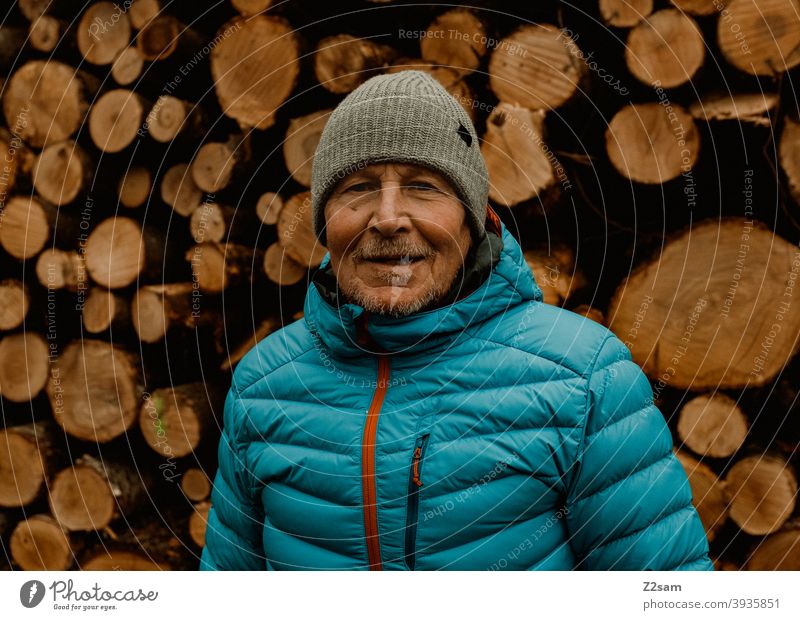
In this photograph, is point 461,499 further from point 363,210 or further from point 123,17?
point 123,17

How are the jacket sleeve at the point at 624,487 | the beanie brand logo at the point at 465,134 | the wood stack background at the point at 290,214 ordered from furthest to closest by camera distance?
the wood stack background at the point at 290,214
the beanie brand logo at the point at 465,134
the jacket sleeve at the point at 624,487

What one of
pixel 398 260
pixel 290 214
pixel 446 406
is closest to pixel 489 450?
pixel 446 406

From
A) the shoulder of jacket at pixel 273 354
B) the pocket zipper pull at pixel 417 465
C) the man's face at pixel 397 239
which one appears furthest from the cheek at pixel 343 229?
the pocket zipper pull at pixel 417 465

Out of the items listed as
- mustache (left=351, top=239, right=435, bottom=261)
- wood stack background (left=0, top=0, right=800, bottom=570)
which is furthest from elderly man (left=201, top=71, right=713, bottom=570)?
wood stack background (left=0, top=0, right=800, bottom=570)

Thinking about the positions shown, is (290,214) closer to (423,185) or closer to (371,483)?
(423,185)

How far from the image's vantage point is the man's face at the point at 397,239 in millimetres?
855

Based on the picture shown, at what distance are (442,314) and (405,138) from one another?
250mm

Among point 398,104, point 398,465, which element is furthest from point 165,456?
point 398,104

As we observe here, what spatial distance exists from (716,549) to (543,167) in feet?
2.56

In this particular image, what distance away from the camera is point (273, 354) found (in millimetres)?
1003

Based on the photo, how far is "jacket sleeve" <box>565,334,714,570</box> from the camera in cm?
83

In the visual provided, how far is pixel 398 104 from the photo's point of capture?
2.96ft
